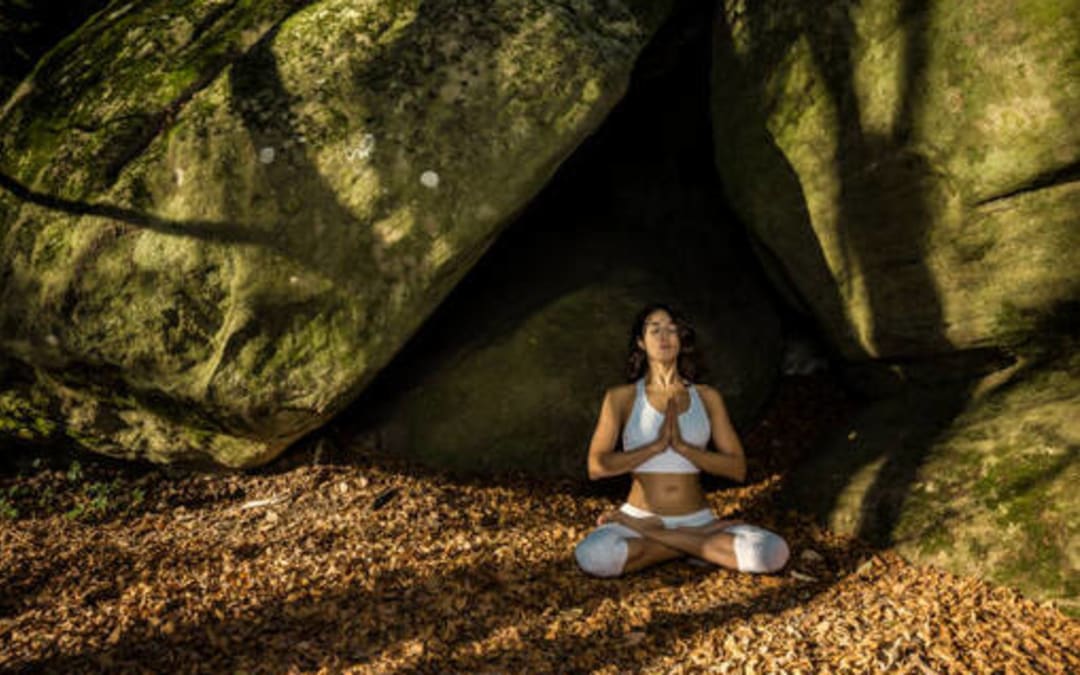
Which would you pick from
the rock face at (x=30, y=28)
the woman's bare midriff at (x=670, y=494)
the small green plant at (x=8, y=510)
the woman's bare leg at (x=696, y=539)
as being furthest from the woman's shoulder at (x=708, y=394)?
the rock face at (x=30, y=28)

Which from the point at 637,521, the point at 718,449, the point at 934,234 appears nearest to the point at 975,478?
the point at 718,449

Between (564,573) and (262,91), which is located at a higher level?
(262,91)

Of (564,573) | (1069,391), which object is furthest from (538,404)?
(1069,391)

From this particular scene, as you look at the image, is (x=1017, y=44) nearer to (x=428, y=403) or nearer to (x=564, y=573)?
(x=564, y=573)

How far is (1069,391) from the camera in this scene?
455 centimetres

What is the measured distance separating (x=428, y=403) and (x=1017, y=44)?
16.0ft

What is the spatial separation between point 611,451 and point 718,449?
75 centimetres

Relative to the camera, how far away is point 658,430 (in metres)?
4.70

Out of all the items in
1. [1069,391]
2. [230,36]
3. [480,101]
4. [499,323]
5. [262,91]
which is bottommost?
[1069,391]

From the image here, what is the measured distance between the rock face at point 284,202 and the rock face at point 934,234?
4.97ft

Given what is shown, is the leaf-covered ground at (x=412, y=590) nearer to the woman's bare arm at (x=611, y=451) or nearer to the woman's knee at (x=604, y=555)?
the woman's knee at (x=604, y=555)

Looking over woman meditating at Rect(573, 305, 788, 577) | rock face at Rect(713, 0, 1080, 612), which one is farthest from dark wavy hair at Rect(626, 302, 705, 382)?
rock face at Rect(713, 0, 1080, 612)

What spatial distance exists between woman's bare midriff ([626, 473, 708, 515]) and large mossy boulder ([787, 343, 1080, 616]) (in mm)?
1156

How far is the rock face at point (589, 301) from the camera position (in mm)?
5902
